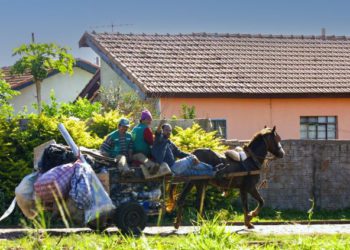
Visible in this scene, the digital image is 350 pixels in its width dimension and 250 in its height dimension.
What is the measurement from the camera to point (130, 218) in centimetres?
1789

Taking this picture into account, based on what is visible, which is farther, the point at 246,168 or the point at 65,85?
the point at 65,85

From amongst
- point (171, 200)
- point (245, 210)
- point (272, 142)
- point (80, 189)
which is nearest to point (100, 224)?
point (80, 189)

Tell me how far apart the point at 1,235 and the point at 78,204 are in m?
2.77

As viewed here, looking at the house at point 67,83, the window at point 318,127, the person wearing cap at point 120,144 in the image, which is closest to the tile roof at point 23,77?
the house at point 67,83

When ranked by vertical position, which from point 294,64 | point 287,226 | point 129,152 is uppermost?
point 294,64

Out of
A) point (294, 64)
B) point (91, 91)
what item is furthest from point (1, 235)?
point (91, 91)

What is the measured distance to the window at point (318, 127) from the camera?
37344mm

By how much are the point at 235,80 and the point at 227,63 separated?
6.18ft

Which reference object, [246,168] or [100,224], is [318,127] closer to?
[246,168]

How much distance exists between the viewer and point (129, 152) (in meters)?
18.5

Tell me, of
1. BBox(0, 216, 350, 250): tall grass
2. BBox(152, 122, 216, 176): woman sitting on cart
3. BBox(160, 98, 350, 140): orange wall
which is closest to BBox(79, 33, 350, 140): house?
BBox(160, 98, 350, 140): orange wall

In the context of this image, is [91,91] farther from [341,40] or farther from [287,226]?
[287,226]

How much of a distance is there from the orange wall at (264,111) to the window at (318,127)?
247 mm

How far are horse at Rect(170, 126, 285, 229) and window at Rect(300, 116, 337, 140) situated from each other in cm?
1669
